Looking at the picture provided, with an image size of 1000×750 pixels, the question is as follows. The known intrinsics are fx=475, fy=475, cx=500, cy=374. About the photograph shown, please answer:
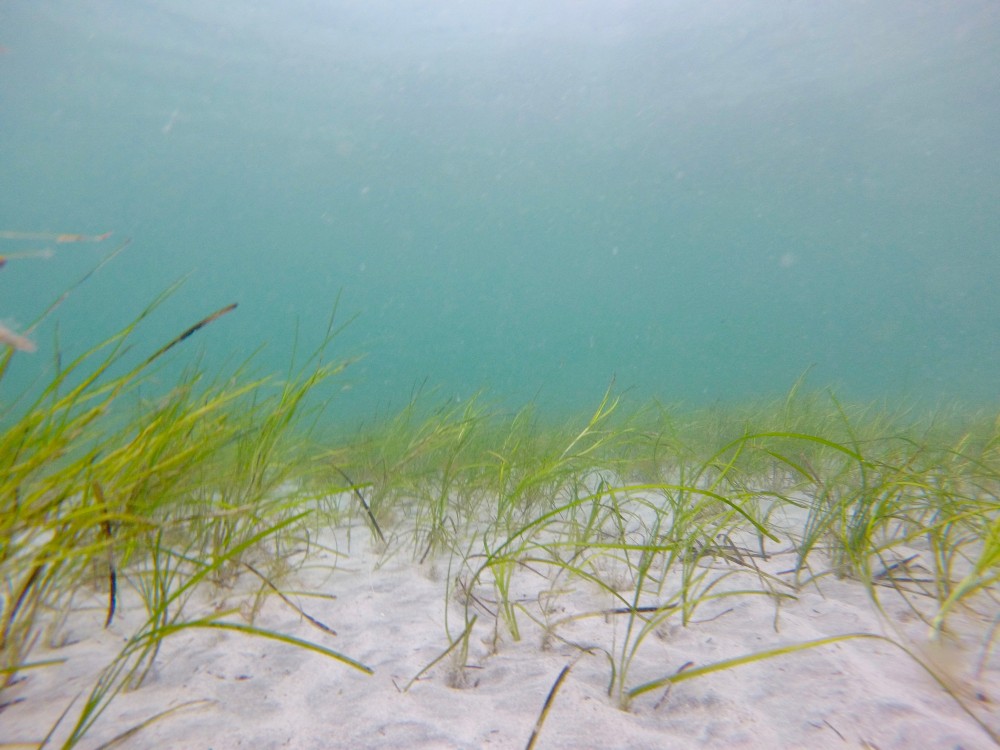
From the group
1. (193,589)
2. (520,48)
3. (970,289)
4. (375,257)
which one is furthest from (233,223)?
(970,289)

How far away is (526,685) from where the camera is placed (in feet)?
4.04

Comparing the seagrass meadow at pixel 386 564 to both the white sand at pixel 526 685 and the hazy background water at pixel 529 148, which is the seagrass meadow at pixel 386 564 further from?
the hazy background water at pixel 529 148

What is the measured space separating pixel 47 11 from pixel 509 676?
101 ft

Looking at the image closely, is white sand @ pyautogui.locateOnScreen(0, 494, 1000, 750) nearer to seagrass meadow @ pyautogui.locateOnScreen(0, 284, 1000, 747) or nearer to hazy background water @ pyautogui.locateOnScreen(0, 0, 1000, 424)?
seagrass meadow @ pyautogui.locateOnScreen(0, 284, 1000, 747)

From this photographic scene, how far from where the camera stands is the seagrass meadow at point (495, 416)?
1.15 meters

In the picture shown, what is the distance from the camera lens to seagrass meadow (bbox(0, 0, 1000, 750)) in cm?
115

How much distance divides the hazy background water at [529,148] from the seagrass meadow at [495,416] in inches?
12.2

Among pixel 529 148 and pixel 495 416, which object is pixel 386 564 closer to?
pixel 495 416

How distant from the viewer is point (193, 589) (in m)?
1.71

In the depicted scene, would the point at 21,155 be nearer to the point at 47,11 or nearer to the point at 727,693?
the point at 47,11

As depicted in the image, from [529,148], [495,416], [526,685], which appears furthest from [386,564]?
[529,148]

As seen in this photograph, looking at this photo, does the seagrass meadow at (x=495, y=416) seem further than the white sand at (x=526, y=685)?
Yes

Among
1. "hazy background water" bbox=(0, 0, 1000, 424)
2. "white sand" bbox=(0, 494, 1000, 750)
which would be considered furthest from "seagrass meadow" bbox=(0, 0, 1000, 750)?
"hazy background water" bbox=(0, 0, 1000, 424)

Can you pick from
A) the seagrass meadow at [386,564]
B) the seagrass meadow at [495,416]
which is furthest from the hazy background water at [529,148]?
the seagrass meadow at [386,564]
